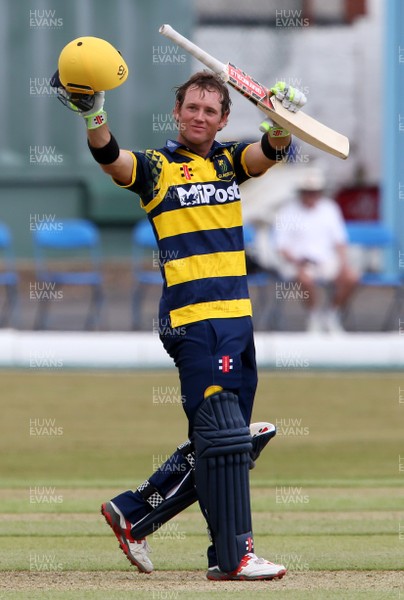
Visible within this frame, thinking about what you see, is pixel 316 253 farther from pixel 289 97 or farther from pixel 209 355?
pixel 209 355

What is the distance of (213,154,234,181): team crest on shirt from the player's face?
0.30 feet

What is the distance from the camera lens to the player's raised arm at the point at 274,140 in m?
5.75

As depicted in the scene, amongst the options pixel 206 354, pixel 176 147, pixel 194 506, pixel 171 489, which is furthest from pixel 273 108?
pixel 194 506

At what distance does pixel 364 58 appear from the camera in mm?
22203

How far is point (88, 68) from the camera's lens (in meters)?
5.37

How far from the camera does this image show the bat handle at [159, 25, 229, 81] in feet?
18.4

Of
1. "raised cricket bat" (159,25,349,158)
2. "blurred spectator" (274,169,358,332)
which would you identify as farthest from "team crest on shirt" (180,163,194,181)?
"blurred spectator" (274,169,358,332)

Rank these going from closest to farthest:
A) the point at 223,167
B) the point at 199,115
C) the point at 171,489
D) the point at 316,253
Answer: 1. the point at 199,115
2. the point at 223,167
3. the point at 171,489
4. the point at 316,253

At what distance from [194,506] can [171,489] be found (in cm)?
236

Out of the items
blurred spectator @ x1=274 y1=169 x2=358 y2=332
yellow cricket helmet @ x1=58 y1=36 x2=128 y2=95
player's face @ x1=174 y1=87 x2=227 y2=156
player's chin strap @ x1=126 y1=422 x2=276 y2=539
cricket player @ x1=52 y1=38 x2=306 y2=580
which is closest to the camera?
yellow cricket helmet @ x1=58 y1=36 x2=128 y2=95

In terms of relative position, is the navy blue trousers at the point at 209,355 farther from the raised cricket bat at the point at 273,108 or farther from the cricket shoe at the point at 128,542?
the raised cricket bat at the point at 273,108

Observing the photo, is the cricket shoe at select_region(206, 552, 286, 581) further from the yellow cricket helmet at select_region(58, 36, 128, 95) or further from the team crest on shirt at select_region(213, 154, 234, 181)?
the yellow cricket helmet at select_region(58, 36, 128, 95)

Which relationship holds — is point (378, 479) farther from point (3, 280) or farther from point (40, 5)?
point (40, 5)

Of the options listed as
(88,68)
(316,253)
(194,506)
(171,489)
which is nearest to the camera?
(88,68)
